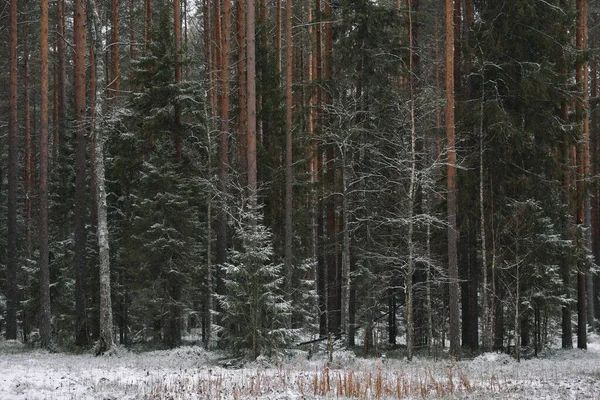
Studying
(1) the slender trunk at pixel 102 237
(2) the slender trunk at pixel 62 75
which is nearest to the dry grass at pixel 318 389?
(1) the slender trunk at pixel 102 237

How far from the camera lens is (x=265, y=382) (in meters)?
11.2

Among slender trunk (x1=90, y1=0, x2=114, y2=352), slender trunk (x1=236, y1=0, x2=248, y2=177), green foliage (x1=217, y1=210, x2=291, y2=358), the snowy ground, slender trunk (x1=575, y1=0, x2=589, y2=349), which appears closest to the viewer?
the snowy ground

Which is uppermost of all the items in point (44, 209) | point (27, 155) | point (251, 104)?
point (27, 155)

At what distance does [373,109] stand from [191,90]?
701 cm

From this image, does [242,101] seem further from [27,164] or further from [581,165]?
[27,164]

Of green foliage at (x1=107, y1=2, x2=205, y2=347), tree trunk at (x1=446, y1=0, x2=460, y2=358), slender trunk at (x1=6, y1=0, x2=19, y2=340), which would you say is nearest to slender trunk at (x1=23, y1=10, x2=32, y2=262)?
slender trunk at (x1=6, y1=0, x2=19, y2=340)

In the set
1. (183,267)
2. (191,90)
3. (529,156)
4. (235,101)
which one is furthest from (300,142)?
(529,156)

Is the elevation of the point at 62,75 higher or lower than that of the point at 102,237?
higher

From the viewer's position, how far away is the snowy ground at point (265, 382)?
995 centimetres

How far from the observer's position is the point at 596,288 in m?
36.8

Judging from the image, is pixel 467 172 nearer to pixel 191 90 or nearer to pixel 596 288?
pixel 191 90

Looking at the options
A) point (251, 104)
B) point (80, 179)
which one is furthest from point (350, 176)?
point (80, 179)

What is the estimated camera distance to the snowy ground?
9.95m

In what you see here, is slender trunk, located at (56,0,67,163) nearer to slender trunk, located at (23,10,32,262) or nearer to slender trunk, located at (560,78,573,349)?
slender trunk, located at (23,10,32,262)
